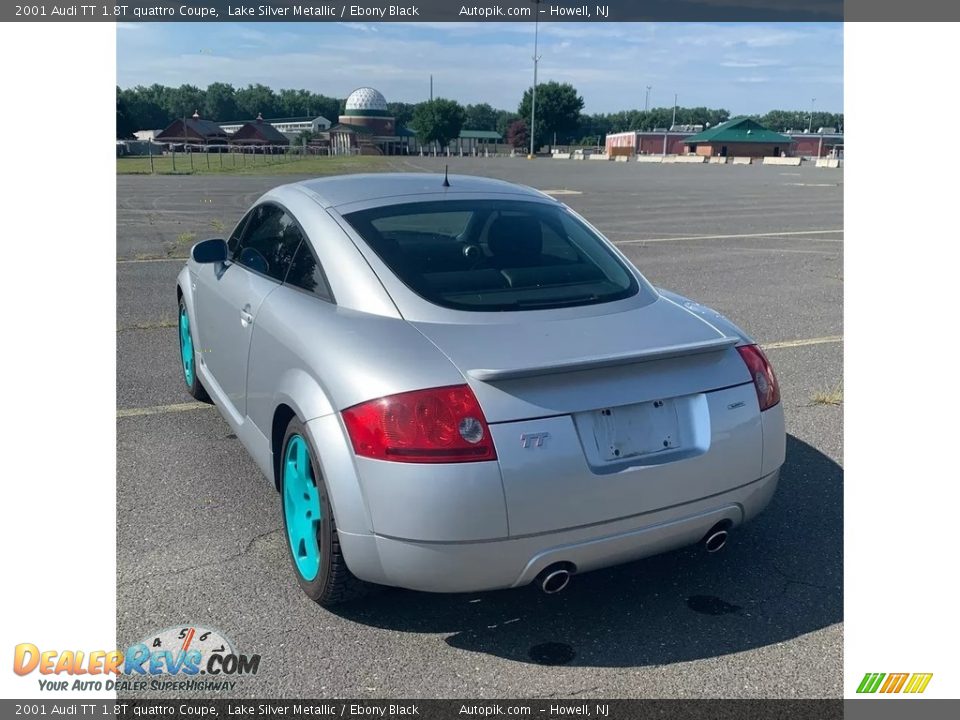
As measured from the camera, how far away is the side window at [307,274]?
3.50 m

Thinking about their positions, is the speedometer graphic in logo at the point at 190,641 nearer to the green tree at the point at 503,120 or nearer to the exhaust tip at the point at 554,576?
the exhaust tip at the point at 554,576

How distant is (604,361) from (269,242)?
82.2 inches

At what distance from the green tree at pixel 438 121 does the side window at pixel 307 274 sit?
420ft

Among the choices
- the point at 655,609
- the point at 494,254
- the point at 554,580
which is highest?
the point at 494,254

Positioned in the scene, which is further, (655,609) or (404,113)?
(404,113)

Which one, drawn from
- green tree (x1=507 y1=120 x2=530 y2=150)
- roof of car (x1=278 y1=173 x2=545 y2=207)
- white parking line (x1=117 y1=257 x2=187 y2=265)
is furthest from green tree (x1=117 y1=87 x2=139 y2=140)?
roof of car (x1=278 y1=173 x2=545 y2=207)

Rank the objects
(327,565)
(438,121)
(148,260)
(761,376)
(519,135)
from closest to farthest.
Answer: (327,565), (761,376), (148,260), (438,121), (519,135)

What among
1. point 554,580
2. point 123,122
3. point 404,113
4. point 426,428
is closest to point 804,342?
point 554,580

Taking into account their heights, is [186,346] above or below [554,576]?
above

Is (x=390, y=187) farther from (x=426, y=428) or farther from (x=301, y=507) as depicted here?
(x=426, y=428)

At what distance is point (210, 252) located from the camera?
452cm

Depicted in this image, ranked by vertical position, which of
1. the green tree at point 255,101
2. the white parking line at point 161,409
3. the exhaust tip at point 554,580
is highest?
the green tree at point 255,101

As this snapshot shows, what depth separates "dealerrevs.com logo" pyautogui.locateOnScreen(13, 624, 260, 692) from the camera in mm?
2809
